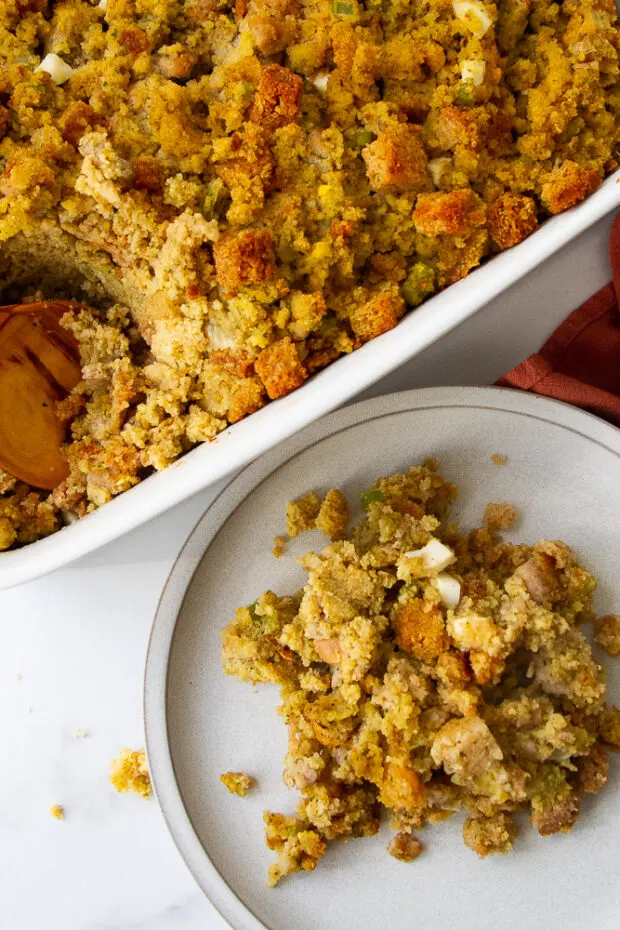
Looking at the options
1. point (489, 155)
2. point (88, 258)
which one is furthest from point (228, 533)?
point (489, 155)

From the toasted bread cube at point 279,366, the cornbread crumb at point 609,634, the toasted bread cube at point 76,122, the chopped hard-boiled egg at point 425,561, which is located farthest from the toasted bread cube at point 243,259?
the cornbread crumb at point 609,634

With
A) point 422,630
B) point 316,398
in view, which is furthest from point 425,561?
point 316,398

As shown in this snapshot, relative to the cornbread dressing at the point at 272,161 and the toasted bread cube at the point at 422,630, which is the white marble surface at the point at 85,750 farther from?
the toasted bread cube at the point at 422,630

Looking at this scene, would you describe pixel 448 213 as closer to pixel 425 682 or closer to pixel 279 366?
pixel 279 366

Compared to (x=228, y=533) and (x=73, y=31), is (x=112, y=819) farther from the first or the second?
(x=73, y=31)

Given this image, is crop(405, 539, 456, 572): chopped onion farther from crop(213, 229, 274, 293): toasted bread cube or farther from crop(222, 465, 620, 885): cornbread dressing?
crop(213, 229, 274, 293): toasted bread cube

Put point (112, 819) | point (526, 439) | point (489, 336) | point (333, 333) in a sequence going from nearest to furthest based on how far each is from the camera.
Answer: point (333, 333) < point (526, 439) < point (489, 336) < point (112, 819)
